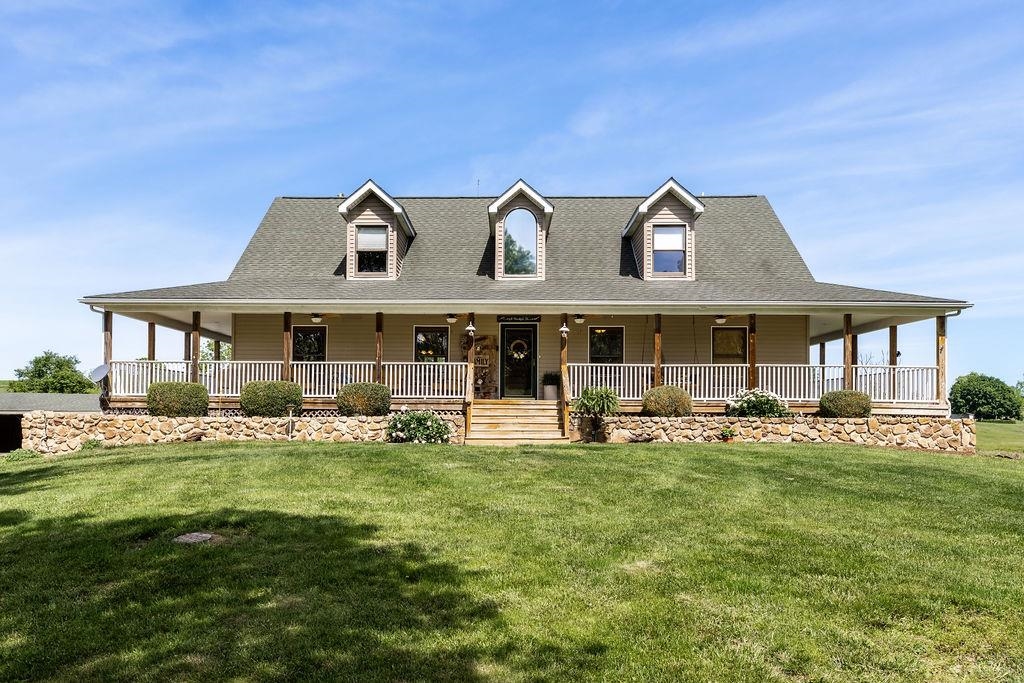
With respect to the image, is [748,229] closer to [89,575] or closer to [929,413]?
[929,413]

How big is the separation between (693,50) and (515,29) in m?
3.72

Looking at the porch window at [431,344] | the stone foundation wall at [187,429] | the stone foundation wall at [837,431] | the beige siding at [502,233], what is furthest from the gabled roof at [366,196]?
the stone foundation wall at [837,431]

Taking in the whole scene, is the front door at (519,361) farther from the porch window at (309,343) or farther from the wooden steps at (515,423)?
the porch window at (309,343)

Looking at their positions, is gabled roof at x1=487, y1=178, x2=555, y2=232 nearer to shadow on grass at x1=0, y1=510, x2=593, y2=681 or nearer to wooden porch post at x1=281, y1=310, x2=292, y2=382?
wooden porch post at x1=281, y1=310, x2=292, y2=382

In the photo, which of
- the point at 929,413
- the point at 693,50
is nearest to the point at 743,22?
the point at 693,50

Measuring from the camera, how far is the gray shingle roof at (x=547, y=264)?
55.2 feet

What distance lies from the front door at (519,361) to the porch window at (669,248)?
4.19 metres

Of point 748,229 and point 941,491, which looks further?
point 748,229

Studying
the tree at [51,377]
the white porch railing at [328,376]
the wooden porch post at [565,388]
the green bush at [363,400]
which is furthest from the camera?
the tree at [51,377]

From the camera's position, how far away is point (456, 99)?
13.5 meters

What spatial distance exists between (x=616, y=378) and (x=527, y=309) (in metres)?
3.25

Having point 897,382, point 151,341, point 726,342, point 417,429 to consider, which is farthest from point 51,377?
point 897,382

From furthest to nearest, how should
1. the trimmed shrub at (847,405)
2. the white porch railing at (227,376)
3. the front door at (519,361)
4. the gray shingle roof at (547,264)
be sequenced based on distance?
the front door at (519,361) < the white porch railing at (227,376) < the gray shingle roof at (547,264) < the trimmed shrub at (847,405)

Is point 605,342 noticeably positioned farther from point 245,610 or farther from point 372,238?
point 245,610
